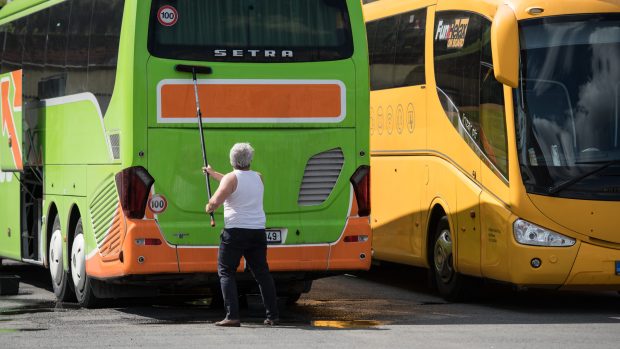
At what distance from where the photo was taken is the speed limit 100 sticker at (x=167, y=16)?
14.4 meters

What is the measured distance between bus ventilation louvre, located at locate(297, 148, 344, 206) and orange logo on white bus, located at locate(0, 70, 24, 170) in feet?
16.2

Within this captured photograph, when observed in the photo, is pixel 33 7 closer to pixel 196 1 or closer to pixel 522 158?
pixel 196 1

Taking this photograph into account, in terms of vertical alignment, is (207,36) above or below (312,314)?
above

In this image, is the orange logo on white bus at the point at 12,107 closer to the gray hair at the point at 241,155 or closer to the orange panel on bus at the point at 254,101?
the orange panel on bus at the point at 254,101

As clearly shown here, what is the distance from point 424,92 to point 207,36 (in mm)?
4044

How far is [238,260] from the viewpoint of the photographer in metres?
14.0

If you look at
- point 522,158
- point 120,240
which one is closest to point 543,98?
point 522,158

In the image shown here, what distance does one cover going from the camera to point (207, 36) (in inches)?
576

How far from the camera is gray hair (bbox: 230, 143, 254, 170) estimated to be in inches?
543

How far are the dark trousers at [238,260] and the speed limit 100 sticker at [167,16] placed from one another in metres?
2.02

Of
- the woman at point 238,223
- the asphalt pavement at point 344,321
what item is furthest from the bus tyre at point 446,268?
the woman at point 238,223

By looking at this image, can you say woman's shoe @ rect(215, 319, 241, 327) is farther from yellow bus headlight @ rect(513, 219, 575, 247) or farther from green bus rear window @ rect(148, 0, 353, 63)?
yellow bus headlight @ rect(513, 219, 575, 247)

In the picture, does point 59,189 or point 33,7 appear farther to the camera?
point 33,7

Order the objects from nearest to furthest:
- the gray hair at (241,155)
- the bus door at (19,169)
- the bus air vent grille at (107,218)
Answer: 1. the gray hair at (241,155)
2. the bus air vent grille at (107,218)
3. the bus door at (19,169)
